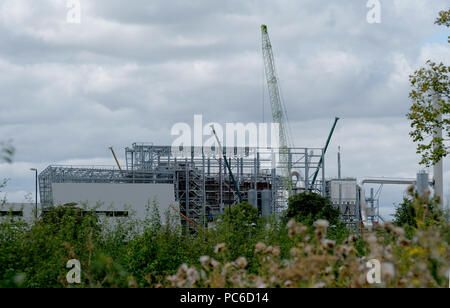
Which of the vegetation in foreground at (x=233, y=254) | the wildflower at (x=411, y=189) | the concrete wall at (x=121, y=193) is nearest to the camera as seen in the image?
the vegetation in foreground at (x=233, y=254)

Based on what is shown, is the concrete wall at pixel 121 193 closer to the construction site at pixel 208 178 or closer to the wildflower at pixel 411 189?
the construction site at pixel 208 178

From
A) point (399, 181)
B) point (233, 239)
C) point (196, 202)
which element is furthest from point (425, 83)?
point (196, 202)

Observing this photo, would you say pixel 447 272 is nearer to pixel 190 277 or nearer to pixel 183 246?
pixel 190 277

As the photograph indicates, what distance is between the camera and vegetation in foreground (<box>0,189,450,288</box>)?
19.5 feet

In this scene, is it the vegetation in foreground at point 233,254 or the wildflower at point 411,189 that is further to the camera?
the wildflower at point 411,189

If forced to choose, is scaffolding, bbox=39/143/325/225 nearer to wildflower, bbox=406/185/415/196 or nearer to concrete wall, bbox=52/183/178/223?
concrete wall, bbox=52/183/178/223

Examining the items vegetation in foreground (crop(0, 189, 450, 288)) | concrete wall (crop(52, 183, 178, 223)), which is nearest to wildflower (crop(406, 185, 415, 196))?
vegetation in foreground (crop(0, 189, 450, 288))

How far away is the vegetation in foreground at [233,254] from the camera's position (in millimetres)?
5940

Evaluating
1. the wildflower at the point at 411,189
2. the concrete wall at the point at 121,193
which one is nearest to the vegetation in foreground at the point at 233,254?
the wildflower at the point at 411,189
